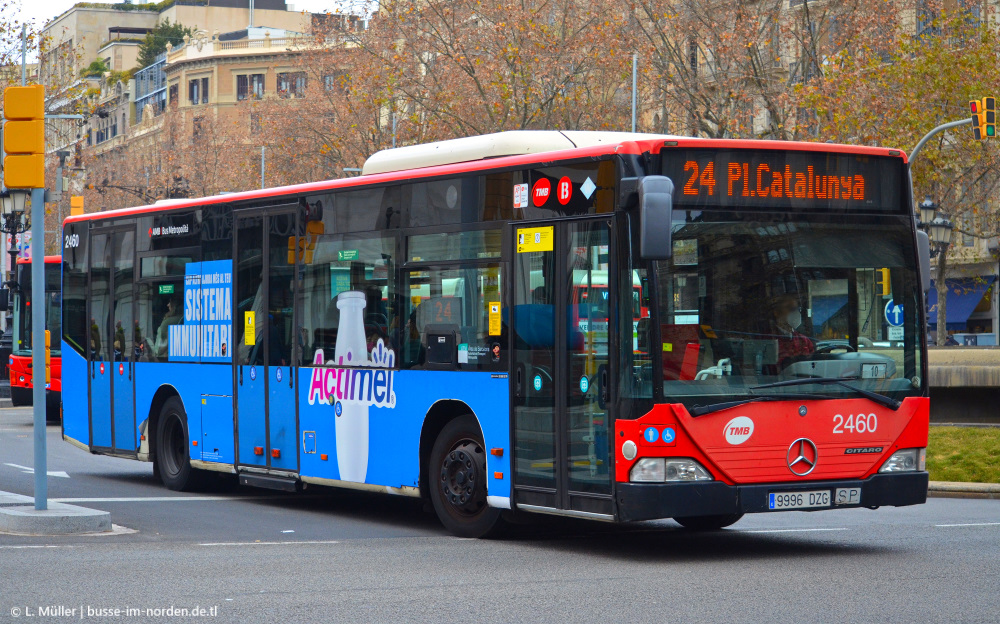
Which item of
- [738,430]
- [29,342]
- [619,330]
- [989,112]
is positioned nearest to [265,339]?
[619,330]

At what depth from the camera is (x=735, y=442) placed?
9.95 meters

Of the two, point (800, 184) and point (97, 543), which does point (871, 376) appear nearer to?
point (800, 184)

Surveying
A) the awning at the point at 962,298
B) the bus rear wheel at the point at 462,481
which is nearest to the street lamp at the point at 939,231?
the bus rear wheel at the point at 462,481

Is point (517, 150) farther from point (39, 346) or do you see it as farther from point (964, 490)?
point (964, 490)

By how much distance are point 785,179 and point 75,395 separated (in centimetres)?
981

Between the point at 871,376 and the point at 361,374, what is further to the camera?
the point at 361,374

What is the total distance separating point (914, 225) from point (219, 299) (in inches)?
270

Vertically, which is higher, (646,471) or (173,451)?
(646,471)

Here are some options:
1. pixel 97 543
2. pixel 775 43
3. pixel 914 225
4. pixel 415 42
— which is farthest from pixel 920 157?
pixel 97 543

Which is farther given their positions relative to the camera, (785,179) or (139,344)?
(139,344)

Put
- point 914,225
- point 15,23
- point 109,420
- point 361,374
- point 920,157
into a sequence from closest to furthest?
point 914,225 → point 361,374 → point 109,420 → point 920,157 → point 15,23

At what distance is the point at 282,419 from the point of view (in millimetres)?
13484

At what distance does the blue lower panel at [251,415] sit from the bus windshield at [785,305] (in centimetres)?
516

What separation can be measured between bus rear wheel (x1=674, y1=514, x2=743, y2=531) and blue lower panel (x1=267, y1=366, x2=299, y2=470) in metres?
3.54
